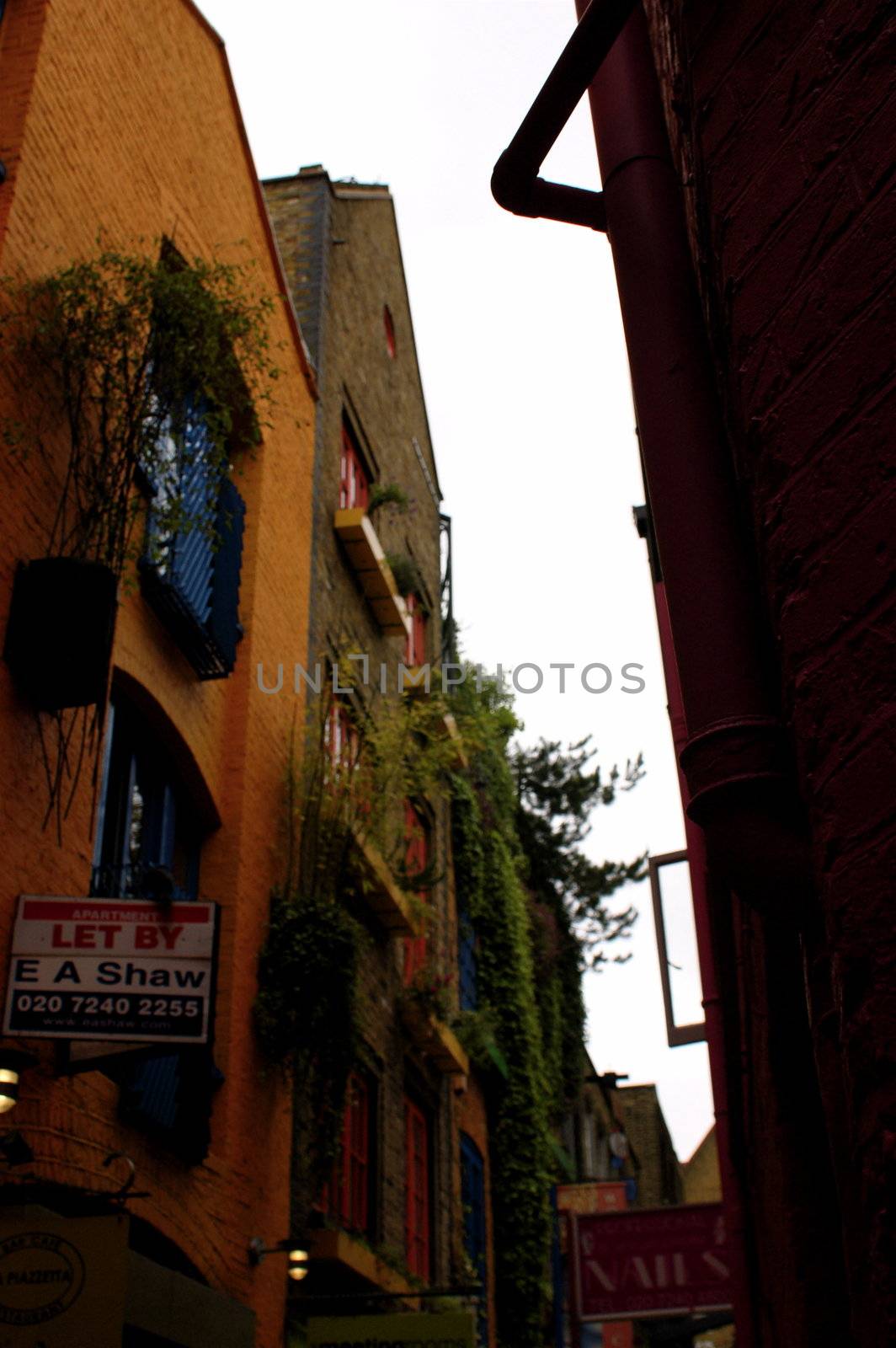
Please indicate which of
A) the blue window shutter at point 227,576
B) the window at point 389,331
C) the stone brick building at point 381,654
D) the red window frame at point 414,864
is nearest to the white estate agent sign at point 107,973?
the blue window shutter at point 227,576

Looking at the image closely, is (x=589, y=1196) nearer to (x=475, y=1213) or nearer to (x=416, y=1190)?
(x=475, y=1213)

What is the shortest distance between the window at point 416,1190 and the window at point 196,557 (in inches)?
249

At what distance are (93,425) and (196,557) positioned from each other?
1899 mm

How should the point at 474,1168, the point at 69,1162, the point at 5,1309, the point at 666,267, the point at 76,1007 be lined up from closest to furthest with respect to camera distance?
the point at 666,267 < the point at 5,1309 < the point at 76,1007 < the point at 69,1162 < the point at 474,1168

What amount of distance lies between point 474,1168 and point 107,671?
463 inches

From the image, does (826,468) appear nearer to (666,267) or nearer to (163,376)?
(666,267)

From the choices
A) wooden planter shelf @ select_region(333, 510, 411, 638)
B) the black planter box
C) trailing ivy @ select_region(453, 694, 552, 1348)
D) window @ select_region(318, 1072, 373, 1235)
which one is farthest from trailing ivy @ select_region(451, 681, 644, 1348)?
the black planter box

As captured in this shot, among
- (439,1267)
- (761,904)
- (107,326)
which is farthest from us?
(439,1267)

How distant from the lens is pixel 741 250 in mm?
2201

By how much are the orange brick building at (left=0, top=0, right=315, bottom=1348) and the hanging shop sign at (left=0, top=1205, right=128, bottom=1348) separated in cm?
35

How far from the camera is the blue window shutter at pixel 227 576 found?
990 cm

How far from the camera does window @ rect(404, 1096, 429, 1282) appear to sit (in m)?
13.5

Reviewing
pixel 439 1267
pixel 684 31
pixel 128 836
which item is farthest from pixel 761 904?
pixel 439 1267

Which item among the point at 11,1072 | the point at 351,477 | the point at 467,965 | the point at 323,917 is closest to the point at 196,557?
the point at 323,917
